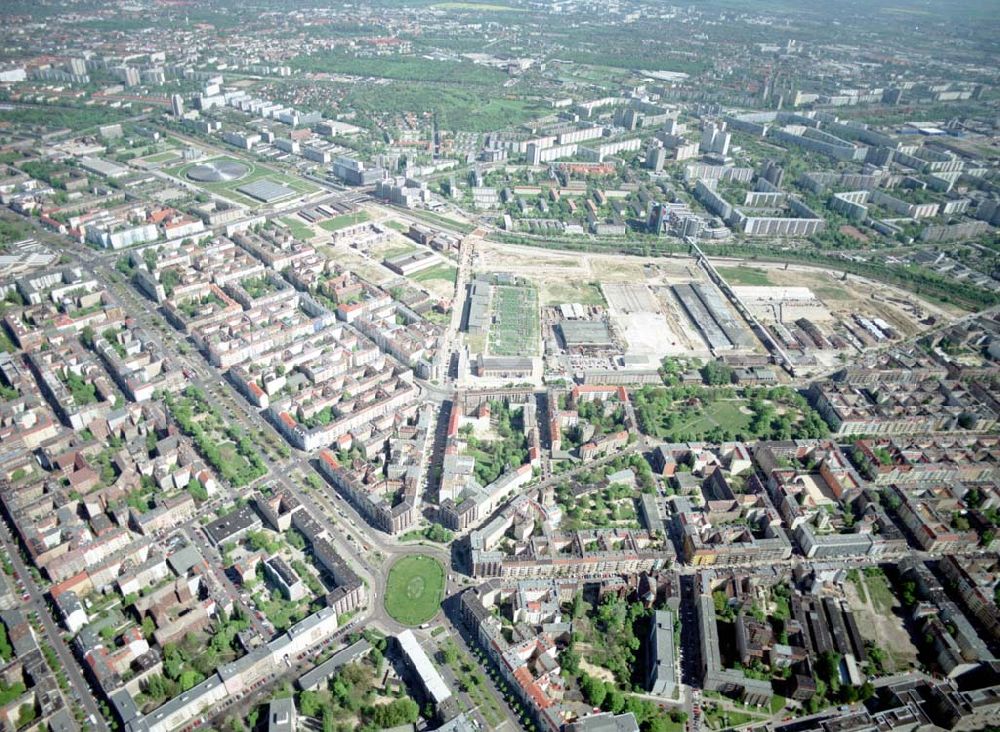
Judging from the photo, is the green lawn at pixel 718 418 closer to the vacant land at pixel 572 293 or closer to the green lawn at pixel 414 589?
the vacant land at pixel 572 293

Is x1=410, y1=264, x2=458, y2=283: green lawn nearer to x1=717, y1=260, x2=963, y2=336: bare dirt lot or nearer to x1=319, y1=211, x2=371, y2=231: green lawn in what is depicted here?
x1=319, y1=211, x2=371, y2=231: green lawn

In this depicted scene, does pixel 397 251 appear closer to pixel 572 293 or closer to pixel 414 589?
pixel 572 293

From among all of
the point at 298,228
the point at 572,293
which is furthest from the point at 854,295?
the point at 298,228

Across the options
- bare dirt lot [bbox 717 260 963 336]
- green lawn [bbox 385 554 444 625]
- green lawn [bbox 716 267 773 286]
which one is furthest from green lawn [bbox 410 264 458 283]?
green lawn [bbox 385 554 444 625]

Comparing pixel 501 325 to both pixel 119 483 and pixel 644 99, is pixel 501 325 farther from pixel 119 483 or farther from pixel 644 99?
pixel 644 99

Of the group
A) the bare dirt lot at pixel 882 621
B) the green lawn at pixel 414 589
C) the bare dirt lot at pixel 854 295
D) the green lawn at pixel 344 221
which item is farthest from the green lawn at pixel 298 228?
the bare dirt lot at pixel 882 621

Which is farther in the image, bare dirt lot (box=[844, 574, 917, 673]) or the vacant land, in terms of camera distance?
the vacant land

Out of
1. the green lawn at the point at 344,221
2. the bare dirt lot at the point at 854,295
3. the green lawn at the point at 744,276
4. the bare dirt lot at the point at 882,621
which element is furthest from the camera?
the green lawn at the point at 344,221
